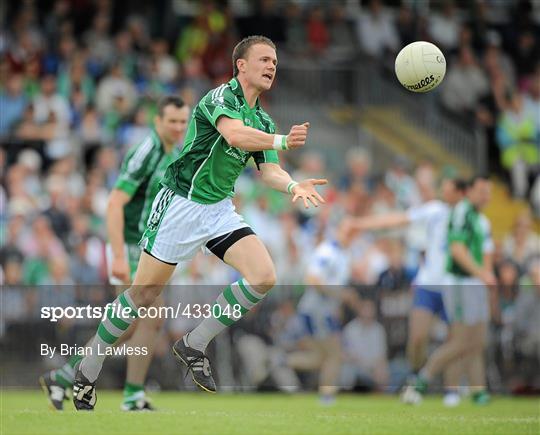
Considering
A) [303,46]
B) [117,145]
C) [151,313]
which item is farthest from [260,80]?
[303,46]

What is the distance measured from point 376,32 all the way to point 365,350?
9005 mm

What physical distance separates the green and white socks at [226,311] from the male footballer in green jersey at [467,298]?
537 cm

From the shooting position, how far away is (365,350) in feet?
59.3

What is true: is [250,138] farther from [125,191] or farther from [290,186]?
[125,191]

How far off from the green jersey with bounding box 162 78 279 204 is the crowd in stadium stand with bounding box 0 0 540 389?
606 cm

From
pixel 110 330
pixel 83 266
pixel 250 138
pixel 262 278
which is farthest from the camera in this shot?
pixel 83 266

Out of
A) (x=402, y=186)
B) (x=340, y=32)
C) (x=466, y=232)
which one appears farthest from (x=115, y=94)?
(x=466, y=232)

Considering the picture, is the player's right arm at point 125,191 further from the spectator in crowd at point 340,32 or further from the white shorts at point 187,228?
the spectator in crowd at point 340,32

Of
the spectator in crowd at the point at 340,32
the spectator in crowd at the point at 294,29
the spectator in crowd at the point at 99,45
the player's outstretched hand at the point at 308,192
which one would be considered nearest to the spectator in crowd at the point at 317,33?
the spectator in crowd at the point at 294,29

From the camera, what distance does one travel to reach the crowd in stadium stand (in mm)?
17984

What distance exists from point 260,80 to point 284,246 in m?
8.94

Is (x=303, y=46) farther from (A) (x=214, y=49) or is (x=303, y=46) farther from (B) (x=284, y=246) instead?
(B) (x=284, y=246)

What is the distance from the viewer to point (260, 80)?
34.9ft

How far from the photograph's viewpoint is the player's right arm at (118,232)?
12.3m
